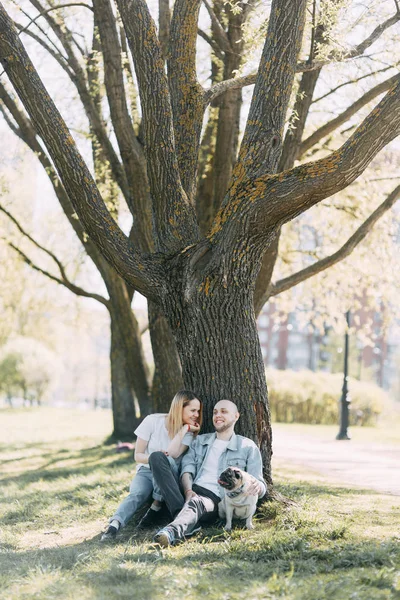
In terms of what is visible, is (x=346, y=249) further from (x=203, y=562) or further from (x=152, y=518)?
(x=203, y=562)

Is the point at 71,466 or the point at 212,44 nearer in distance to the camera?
the point at 212,44

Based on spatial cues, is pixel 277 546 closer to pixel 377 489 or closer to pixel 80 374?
pixel 377 489

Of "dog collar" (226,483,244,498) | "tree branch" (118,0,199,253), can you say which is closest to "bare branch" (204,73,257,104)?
"tree branch" (118,0,199,253)

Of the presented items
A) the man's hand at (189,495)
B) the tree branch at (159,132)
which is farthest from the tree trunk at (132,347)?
the man's hand at (189,495)

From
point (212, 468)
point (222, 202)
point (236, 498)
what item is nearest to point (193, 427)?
point (212, 468)

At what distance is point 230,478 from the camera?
648 cm

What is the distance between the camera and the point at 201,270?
→ 7.76 m

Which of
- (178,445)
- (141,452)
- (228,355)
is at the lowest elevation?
(141,452)

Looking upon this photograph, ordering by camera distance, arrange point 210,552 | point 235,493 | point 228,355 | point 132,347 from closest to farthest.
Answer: point 210,552
point 235,493
point 228,355
point 132,347

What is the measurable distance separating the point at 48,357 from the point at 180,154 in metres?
29.3

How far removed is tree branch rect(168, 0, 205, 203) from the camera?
8.85m

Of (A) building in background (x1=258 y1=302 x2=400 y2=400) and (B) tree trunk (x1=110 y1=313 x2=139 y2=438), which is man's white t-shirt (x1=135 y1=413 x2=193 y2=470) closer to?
(B) tree trunk (x1=110 y1=313 x2=139 y2=438)

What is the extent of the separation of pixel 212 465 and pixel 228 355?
3.73 ft

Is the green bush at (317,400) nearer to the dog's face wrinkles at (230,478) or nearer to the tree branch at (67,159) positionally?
the tree branch at (67,159)
